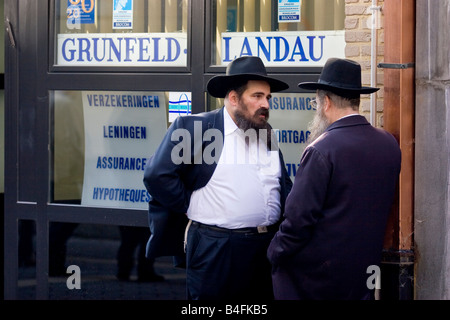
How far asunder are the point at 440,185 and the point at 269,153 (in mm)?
1042

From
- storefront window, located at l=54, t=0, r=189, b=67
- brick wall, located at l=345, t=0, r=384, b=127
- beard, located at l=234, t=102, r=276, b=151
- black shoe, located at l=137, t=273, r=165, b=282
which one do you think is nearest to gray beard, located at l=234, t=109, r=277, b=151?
beard, located at l=234, t=102, r=276, b=151

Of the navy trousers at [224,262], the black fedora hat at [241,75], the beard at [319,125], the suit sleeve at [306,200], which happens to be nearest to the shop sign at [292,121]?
the black fedora hat at [241,75]

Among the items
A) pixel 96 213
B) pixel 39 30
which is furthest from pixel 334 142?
pixel 39 30

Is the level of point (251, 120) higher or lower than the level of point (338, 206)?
higher

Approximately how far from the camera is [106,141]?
639 centimetres

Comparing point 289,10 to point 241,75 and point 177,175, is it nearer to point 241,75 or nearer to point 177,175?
point 241,75

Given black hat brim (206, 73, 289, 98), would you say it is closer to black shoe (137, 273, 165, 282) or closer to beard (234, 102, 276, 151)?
beard (234, 102, 276, 151)

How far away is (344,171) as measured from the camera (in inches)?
154

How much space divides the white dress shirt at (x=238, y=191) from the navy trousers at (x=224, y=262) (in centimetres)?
7

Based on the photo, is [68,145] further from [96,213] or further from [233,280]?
[233,280]

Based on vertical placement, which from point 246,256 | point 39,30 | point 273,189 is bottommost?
point 246,256

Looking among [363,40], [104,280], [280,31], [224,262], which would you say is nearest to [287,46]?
[280,31]

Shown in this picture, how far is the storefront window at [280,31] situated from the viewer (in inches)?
226

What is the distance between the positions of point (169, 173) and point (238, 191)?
419mm
